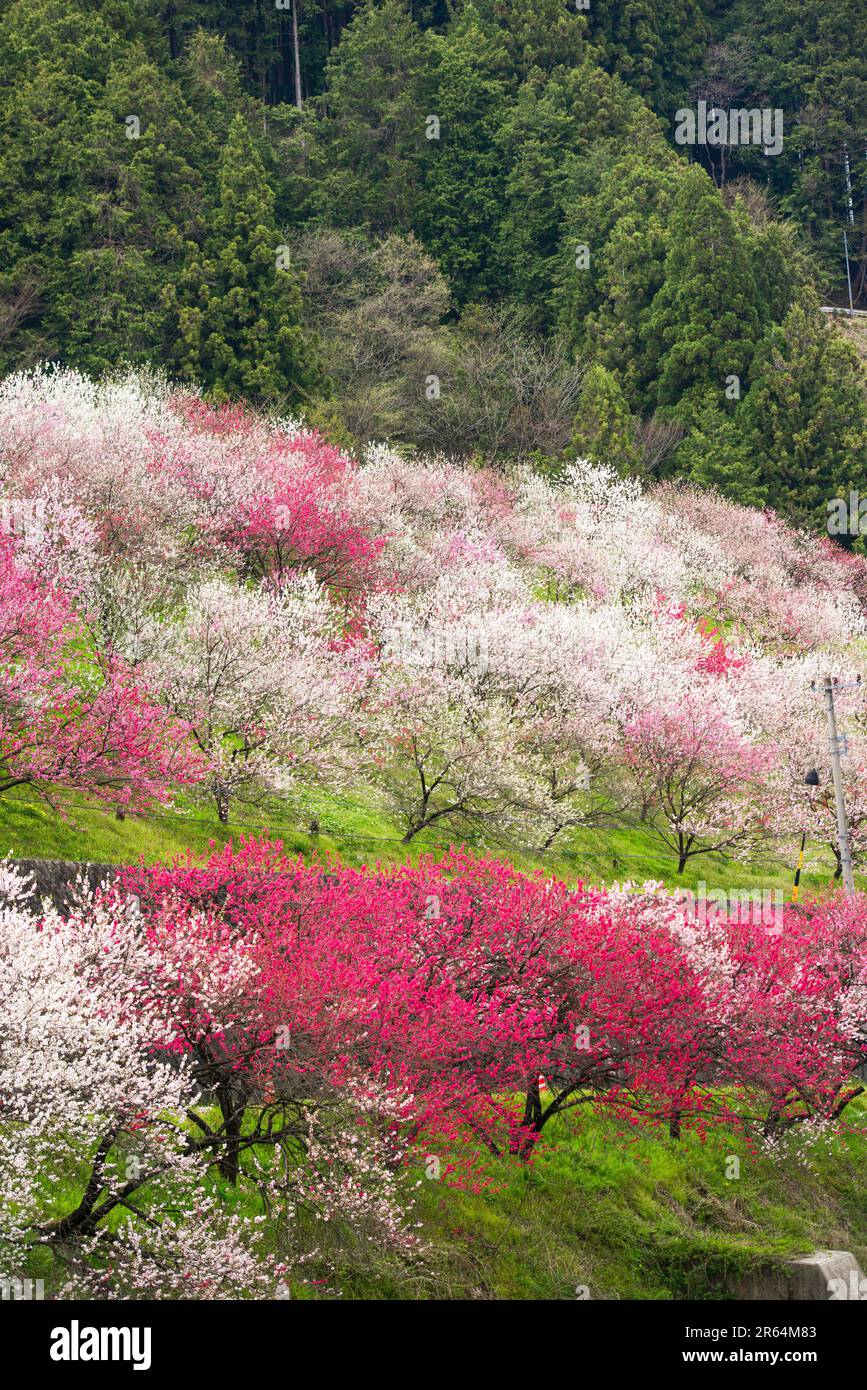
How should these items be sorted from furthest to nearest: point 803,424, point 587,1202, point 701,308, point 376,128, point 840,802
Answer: point 376,128 < point 701,308 < point 803,424 < point 840,802 < point 587,1202

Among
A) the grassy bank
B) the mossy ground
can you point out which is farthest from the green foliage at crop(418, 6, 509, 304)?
the mossy ground

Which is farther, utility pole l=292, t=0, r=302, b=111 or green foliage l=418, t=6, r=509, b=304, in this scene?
utility pole l=292, t=0, r=302, b=111

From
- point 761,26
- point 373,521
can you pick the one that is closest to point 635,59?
point 761,26

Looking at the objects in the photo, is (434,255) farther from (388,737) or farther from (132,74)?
(388,737)

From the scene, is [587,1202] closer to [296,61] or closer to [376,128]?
[376,128]

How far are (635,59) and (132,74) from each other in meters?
36.6

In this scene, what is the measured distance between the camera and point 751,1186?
21.4 meters

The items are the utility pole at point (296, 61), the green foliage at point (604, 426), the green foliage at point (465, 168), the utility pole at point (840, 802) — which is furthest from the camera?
the utility pole at point (296, 61)

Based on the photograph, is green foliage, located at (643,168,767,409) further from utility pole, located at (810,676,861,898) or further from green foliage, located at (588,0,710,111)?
utility pole, located at (810,676,861,898)

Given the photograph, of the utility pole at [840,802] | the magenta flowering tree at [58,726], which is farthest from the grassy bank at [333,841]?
the utility pole at [840,802]

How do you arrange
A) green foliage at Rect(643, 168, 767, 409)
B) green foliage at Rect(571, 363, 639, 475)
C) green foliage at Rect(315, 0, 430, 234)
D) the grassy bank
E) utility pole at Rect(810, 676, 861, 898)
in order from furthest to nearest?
green foliage at Rect(315, 0, 430, 234) → green foliage at Rect(643, 168, 767, 409) → green foliage at Rect(571, 363, 639, 475) → utility pole at Rect(810, 676, 861, 898) → the grassy bank

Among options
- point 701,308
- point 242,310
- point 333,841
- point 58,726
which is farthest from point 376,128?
point 58,726

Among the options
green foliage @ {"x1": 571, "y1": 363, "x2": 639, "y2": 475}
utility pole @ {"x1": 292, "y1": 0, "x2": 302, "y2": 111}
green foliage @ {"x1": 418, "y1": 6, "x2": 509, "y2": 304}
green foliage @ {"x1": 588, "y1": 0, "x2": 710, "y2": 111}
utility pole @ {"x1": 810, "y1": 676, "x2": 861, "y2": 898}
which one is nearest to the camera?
utility pole @ {"x1": 810, "y1": 676, "x2": 861, "y2": 898}

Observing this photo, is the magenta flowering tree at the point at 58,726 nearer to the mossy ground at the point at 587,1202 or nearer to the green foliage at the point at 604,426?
the mossy ground at the point at 587,1202
